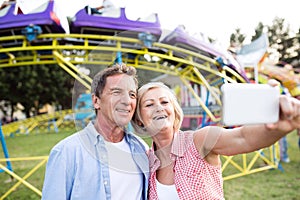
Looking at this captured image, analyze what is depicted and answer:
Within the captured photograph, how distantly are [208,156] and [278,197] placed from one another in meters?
3.34

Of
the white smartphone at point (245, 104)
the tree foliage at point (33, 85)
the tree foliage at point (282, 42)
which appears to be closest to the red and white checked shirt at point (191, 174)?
the white smartphone at point (245, 104)

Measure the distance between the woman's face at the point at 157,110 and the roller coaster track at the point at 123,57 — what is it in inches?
5.7

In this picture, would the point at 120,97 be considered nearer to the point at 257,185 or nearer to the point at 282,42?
the point at 257,185

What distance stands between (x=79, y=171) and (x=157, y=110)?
0.38 metres

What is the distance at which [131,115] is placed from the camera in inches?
48.4

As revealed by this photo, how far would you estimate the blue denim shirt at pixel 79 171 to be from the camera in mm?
1197

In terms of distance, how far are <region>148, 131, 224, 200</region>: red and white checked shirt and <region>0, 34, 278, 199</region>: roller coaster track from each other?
0.17m

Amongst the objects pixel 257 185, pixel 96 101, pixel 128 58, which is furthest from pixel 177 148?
Result: pixel 257 185

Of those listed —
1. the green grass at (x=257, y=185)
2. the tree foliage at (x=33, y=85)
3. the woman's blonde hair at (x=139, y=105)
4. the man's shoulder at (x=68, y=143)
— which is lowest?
the tree foliage at (x=33, y=85)

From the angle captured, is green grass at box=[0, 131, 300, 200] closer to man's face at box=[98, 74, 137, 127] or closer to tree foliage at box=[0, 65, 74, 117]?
man's face at box=[98, 74, 137, 127]

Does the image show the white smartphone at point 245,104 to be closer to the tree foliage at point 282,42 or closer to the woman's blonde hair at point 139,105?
the woman's blonde hair at point 139,105

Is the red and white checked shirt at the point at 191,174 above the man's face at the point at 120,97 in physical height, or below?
below

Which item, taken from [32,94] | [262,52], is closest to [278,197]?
[262,52]

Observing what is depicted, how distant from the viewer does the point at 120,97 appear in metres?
1.20
